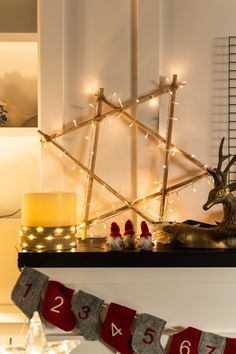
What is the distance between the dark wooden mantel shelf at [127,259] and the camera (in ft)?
4.94

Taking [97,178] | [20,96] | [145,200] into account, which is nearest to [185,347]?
[145,200]

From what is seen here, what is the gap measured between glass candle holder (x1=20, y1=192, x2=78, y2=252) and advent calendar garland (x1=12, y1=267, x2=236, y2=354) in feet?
0.29

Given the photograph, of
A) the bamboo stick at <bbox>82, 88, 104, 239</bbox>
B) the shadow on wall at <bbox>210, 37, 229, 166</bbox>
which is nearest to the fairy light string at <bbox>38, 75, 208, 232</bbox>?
the bamboo stick at <bbox>82, 88, 104, 239</bbox>

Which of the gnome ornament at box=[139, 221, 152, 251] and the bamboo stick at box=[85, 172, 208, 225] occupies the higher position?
the bamboo stick at box=[85, 172, 208, 225]

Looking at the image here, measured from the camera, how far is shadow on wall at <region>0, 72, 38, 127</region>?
1997 mm

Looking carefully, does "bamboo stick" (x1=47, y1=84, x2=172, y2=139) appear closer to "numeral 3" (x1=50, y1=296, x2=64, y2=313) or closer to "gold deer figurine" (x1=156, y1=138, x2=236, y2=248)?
"gold deer figurine" (x1=156, y1=138, x2=236, y2=248)

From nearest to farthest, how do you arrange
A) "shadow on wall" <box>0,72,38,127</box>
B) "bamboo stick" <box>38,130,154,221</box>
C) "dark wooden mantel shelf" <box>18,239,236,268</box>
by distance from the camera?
"dark wooden mantel shelf" <box>18,239,236,268</box>
"bamboo stick" <box>38,130,154,221</box>
"shadow on wall" <box>0,72,38,127</box>

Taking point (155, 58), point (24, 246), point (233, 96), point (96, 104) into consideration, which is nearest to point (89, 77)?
point (96, 104)

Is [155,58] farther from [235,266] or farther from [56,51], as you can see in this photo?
[235,266]

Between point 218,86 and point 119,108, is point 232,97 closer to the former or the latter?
point 218,86

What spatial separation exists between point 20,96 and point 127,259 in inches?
34.7

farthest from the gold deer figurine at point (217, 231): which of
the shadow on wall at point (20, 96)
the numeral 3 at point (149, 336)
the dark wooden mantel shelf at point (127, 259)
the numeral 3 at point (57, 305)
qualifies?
the shadow on wall at point (20, 96)

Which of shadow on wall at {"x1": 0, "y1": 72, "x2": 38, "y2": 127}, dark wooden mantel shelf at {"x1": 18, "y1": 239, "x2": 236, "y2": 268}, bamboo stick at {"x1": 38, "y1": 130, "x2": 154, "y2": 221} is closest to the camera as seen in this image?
dark wooden mantel shelf at {"x1": 18, "y1": 239, "x2": 236, "y2": 268}

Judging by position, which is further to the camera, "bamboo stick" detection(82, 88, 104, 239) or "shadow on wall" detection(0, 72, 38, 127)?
"shadow on wall" detection(0, 72, 38, 127)
